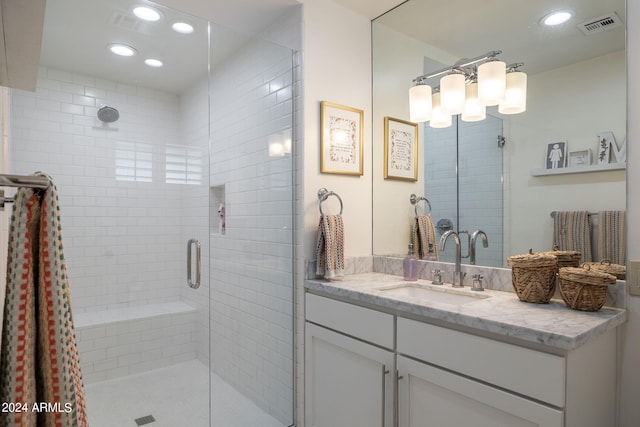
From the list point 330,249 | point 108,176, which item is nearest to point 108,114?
point 108,176

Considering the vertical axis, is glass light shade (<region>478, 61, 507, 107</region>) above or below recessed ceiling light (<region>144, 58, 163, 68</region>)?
below

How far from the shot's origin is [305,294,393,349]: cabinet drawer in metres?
1.69

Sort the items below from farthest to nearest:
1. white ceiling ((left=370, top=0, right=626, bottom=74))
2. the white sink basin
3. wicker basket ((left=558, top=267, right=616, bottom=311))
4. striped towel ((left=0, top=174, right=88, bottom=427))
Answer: the white sink basin
white ceiling ((left=370, top=0, right=626, bottom=74))
wicker basket ((left=558, top=267, right=616, bottom=311))
striped towel ((left=0, top=174, right=88, bottom=427))

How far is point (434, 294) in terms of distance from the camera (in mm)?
1968

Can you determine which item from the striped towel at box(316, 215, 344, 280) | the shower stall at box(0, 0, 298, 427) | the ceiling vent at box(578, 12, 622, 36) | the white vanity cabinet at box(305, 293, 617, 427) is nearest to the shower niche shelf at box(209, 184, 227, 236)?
the shower stall at box(0, 0, 298, 427)

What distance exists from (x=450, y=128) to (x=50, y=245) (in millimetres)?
2092

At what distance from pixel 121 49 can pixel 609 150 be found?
8.27 feet

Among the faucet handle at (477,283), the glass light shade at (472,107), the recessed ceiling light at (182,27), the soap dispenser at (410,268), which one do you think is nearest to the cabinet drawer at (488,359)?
the faucet handle at (477,283)

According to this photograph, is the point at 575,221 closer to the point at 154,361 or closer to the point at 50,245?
the point at 50,245

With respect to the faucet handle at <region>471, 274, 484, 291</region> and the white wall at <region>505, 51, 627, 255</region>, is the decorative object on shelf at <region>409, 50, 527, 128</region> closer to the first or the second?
the white wall at <region>505, 51, 627, 255</region>

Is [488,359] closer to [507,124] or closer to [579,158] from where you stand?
[579,158]

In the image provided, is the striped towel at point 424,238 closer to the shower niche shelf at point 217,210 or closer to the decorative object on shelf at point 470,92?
the decorative object on shelf at point 470,92

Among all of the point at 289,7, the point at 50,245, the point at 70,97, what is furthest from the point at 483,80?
the point at 70,97

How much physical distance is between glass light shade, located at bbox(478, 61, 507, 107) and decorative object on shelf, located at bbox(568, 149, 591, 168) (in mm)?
444
